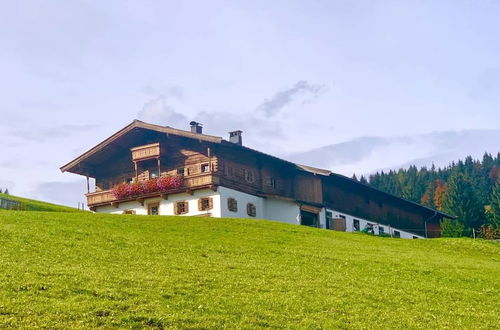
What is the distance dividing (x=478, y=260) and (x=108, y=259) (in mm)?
22691

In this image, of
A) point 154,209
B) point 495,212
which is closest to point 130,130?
point 154,209

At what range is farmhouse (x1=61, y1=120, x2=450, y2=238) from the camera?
194 feet

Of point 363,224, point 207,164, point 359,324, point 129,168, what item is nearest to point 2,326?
point 359,324

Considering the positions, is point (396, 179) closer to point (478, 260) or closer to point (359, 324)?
point (478, 260)

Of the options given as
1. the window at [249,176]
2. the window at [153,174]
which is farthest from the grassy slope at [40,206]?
the window at [249,176]

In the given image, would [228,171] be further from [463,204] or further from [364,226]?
[463,204]

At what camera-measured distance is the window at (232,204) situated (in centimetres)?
5888

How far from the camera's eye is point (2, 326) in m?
18.8

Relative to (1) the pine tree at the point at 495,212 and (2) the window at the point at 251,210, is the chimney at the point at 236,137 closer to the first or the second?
(2) the window at the point at 251,210

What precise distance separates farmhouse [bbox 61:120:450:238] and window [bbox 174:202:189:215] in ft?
0.26

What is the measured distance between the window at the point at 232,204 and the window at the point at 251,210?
1.76 meters

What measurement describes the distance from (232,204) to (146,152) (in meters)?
8.73

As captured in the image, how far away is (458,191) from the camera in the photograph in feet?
291

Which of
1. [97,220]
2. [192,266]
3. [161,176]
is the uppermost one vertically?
[161,176]
